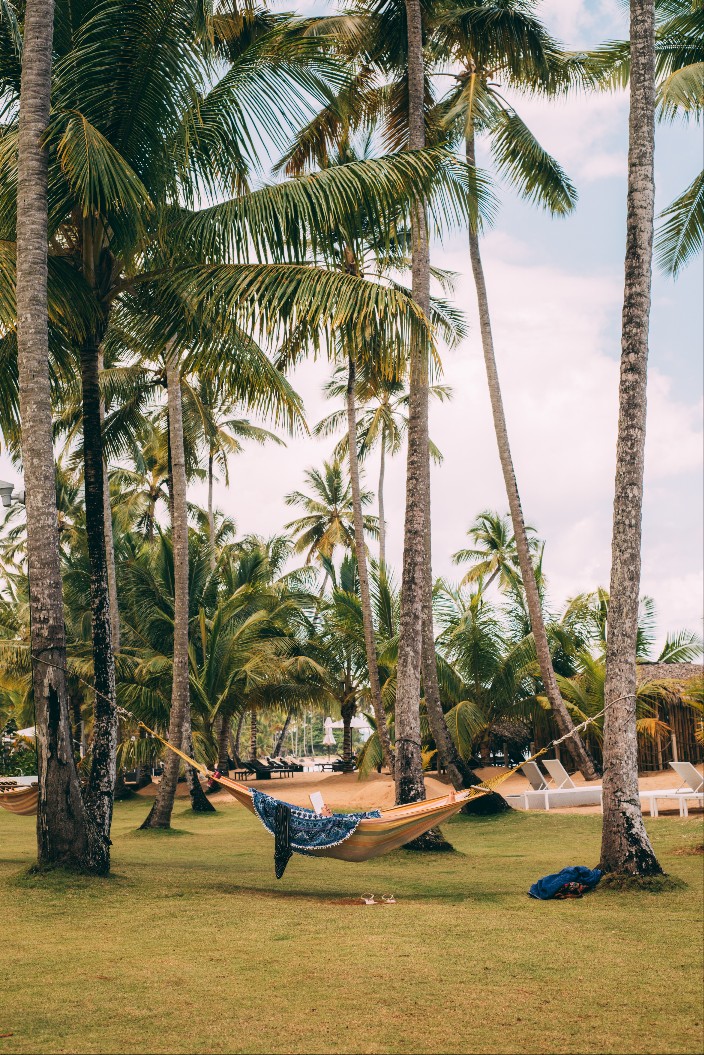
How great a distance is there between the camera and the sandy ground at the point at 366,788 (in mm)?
17250

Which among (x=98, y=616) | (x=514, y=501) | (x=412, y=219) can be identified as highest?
(x=412, y=219)

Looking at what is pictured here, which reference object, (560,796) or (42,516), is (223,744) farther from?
(42,516)

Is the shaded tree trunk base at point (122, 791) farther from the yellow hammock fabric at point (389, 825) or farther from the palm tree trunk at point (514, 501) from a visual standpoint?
the yellow hammock fabric at point (389, 825)

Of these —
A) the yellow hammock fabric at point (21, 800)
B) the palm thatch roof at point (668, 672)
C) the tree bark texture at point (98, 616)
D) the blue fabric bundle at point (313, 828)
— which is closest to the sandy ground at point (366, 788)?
the palm thatch roof at point (668, 672)

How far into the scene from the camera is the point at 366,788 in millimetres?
20141

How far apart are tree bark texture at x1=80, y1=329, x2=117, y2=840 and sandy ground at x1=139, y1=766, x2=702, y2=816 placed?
24.9ft

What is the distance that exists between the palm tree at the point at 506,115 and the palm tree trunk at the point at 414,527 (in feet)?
5.67

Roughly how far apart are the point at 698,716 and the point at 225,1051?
1618 cm

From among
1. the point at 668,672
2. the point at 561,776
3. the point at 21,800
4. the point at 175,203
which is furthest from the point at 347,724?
the point at 175,203

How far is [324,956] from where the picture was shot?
5840mm

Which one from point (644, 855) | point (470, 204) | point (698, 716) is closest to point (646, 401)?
point (644, 855)

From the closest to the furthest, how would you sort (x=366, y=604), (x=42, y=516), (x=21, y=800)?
(x=42, y=516), (x=21, y=800), (x=366, y=604)

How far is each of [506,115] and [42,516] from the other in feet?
33.1

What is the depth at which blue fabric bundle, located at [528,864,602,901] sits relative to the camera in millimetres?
7883
